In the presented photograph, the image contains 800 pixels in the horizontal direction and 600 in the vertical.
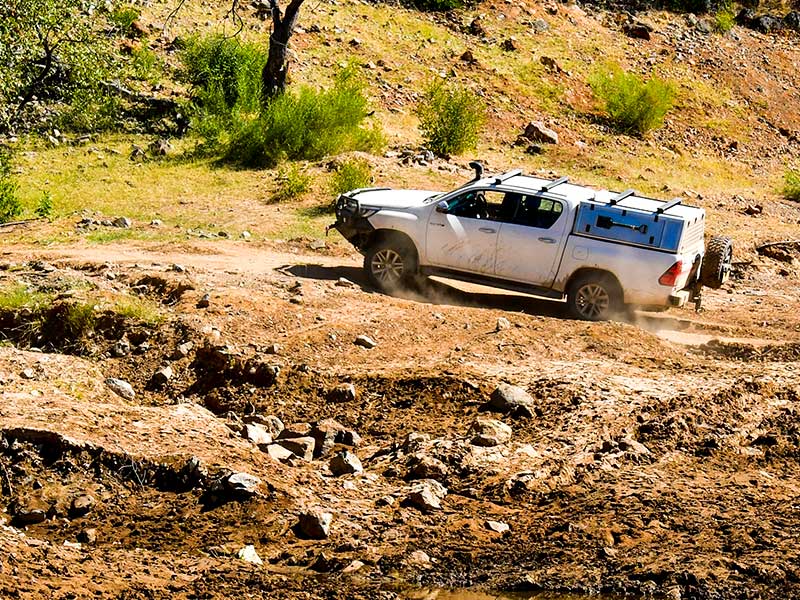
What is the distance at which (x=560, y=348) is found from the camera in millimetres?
12094

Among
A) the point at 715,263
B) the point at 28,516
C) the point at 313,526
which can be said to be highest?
the point at 715,263

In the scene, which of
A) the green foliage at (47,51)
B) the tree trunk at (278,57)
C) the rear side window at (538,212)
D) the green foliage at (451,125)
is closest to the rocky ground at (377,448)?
the rear side window at (538,212)

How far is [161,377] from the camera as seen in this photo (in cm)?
1110

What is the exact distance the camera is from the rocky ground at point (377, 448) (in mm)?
7496

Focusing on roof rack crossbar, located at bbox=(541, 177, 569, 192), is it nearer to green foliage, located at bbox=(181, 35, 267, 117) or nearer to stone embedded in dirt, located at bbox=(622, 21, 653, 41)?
green foliage, located at bbox=(181, 35, 267, 117)

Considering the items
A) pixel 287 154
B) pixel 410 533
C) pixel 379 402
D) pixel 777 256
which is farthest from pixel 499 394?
pixel 287 154

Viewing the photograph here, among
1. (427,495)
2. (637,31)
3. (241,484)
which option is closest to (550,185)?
(427,495)

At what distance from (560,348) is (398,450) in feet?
10.5

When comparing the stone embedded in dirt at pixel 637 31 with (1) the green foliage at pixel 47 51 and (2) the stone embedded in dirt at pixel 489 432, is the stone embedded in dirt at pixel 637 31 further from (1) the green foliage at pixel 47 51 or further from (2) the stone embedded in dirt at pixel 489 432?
(2) the stone embedded in dirt at pixel 489 432

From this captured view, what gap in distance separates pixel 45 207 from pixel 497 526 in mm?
11839

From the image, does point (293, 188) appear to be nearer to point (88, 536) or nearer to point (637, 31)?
point (88, 536)

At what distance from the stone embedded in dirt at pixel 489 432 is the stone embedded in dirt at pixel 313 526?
2.03 m

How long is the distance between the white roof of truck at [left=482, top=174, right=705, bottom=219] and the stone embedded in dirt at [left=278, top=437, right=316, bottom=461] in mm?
5171

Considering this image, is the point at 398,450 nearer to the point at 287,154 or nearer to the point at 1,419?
the point at 1,419
